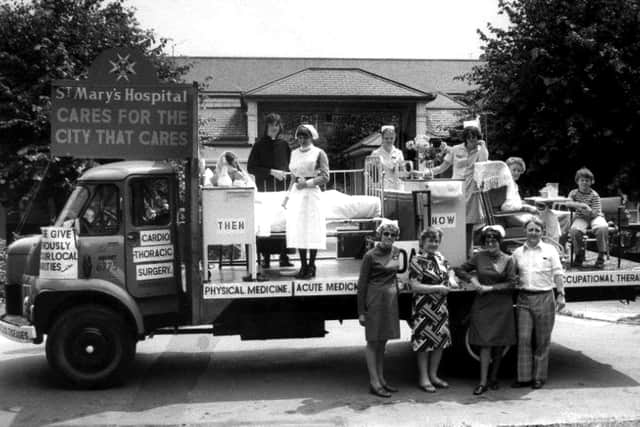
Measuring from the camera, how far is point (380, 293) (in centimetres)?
709

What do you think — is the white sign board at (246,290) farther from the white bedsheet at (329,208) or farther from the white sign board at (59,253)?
the white sign board at (59,253)

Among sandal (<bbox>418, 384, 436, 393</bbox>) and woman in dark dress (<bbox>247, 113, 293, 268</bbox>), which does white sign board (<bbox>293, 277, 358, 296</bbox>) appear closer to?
sandal (<bbox>418, 384, 436, 393</bbox>)

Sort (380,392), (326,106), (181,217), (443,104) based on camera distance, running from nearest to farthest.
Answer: (380,392) < (181,217) < (326,106) < (443,104)

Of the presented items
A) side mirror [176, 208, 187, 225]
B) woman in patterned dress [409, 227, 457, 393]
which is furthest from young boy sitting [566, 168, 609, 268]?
side mirror [176, 208, 187, 225]

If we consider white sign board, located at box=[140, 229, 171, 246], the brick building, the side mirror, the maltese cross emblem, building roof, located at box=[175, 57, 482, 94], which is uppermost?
building roof, located at box=[175, 57, 482, 94]

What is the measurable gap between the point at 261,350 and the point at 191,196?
3135mm

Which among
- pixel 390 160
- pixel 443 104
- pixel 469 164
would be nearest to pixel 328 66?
pixel 443 104

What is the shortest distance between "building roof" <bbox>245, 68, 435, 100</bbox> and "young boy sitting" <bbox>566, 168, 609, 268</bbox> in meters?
27.8

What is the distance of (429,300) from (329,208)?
74.4 inches

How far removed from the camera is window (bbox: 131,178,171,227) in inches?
300

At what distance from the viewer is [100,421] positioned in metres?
6.49

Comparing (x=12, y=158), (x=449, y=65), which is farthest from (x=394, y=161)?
(x=449, y=65)

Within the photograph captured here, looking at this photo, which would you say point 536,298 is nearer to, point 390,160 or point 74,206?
point 390,160

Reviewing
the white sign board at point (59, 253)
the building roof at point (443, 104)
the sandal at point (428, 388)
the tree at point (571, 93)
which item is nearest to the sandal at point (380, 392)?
the sandal at point (428, 388)
